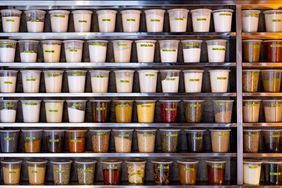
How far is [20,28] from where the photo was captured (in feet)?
13.1

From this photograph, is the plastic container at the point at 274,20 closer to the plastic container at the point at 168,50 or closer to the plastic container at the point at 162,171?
the plastic container at the point at 168,50

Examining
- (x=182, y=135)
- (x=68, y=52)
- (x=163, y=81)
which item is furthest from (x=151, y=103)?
(x=68, y=52)

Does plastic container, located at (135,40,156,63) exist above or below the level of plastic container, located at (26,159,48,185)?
above

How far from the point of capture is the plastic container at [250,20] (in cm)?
364

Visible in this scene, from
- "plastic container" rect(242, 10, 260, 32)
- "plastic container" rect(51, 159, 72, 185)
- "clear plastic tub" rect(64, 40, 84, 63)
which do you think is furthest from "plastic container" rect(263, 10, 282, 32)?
"plastic container" rect(51, 159, 72, 185)

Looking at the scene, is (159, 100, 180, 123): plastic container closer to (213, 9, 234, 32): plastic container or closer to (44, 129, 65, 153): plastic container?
(213, 9, 234, 32): plastic container

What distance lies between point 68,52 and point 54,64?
0.48ft

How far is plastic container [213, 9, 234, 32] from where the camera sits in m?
3.60

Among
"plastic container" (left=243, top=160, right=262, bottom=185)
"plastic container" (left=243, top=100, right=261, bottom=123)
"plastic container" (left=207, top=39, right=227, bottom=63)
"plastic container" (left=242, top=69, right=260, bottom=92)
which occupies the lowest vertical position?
"plastic container" (left=243, top=160, right=262, bottom=185)

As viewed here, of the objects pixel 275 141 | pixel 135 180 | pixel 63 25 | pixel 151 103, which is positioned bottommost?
pixel 135 180

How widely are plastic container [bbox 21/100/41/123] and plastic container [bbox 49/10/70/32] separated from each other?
1.98 feet

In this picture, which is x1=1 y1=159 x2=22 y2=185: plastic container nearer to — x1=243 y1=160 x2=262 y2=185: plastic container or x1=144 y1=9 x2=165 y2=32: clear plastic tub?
x1=144 y1=9 x2=165 y2=32: clear plastic tub

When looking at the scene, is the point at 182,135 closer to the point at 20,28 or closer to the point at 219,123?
the point at 219,123

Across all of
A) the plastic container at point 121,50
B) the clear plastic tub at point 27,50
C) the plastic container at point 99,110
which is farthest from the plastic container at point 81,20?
the plastic container at point 99,110
